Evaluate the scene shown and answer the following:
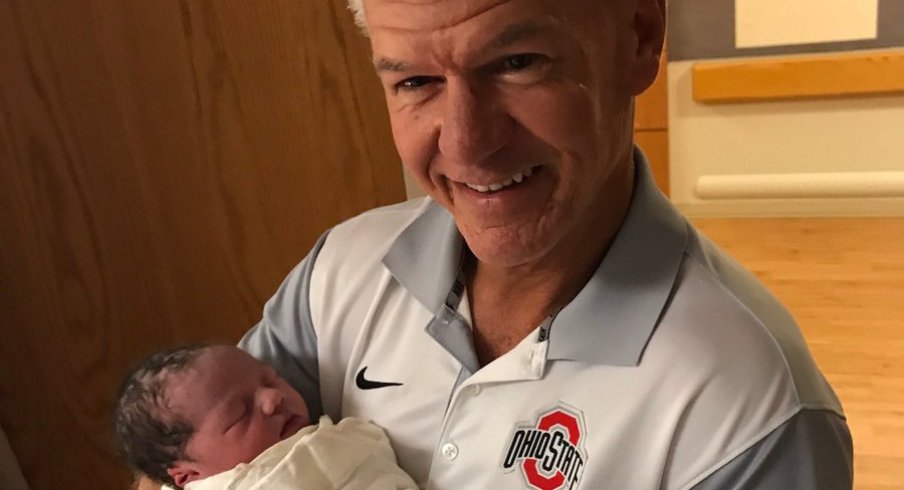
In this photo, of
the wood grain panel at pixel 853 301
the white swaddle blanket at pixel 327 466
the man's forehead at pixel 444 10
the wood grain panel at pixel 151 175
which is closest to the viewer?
the man's forehead at pixel 444 10

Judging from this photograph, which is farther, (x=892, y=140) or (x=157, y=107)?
(x=892, y=140)

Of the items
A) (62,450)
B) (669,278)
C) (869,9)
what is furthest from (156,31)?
(869,9)

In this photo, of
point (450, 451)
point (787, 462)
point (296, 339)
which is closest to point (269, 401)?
point (296, 339)

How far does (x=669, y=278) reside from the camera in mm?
1013

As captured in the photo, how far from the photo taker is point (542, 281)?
1.10 meters

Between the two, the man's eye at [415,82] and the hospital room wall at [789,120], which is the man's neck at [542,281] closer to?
the man's eye at [415,82]

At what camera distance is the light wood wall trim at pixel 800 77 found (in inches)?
160

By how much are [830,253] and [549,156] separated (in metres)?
3.42

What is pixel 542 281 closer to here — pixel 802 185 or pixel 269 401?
pixel 269 401

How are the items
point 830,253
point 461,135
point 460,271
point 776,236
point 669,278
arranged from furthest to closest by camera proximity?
point 776,236 < point 830,253 < point 460,271 < point 669,278 < point 461,135

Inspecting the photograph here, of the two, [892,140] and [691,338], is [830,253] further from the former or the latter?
[691,338]

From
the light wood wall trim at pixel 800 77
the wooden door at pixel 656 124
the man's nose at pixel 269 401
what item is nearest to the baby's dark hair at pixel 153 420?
the man's nose at pixel 269 401

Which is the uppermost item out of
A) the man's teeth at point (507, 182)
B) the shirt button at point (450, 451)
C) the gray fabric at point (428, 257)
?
the man's teeth at point (507, 182)

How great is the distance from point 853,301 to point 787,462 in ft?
9.34
